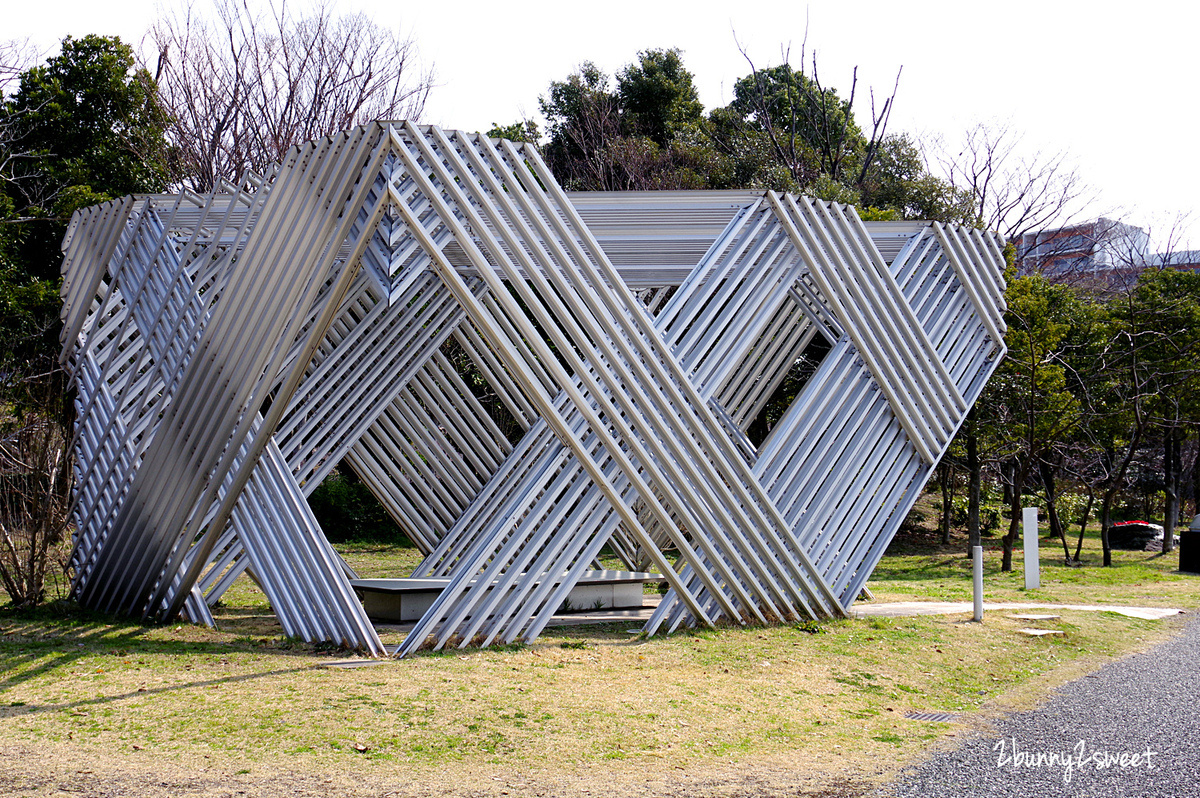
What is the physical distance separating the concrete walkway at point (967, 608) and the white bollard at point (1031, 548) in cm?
85

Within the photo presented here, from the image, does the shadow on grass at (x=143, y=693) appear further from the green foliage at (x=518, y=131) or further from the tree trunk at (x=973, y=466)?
the green foliage at (x=518, y=131)

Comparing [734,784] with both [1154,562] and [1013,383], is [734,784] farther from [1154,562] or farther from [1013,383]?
[1154,562]

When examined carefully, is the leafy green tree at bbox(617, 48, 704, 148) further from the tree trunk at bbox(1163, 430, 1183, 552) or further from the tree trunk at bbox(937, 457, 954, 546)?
the tree trunk at bbox(1163, 430, 1183, 552)

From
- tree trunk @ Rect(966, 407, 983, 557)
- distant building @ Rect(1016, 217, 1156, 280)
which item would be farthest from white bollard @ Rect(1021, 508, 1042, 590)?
distant building @ Rect(1016, 217, 1156, 280)

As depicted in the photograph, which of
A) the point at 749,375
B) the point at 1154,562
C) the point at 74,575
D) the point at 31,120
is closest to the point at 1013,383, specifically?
the point at 1154,562

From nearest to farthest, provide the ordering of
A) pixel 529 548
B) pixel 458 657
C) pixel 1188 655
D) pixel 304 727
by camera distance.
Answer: pixel 304 727
pixel 458 657
pixel 529 548
pixel 1188 655

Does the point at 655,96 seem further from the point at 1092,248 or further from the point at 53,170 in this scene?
the point at 1092,248

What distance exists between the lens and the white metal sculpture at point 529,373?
607cm

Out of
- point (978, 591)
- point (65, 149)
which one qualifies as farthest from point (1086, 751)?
point (65, 149)

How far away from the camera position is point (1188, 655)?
6949mm

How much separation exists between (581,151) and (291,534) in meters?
18.3

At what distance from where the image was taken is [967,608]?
8930mm

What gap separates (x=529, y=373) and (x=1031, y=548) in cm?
660

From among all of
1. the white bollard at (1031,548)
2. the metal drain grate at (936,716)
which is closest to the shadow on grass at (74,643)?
the metal drain grate at (936,716)
